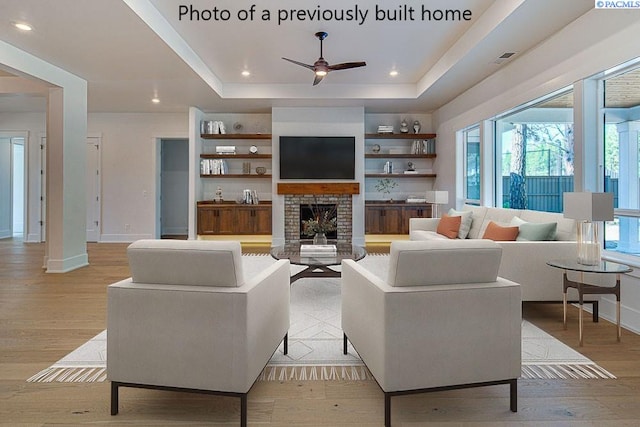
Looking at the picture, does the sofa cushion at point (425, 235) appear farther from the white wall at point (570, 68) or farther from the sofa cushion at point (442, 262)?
the sofa cushion at point (442, 262)

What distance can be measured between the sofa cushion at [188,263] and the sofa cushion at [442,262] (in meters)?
0.72

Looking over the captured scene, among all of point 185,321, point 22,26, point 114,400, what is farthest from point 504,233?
point 22,26

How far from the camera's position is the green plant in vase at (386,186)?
327 inches

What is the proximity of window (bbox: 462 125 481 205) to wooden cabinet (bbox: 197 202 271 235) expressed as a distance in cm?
368

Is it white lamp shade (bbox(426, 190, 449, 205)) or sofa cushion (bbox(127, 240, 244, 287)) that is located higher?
white lamp shade (bbox(426, 190, 449, 205))

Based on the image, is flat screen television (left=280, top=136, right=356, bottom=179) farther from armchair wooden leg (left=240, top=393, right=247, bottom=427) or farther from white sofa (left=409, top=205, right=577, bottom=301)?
armchair wooden leg (left=240, top=393, right=247, bottom=427)

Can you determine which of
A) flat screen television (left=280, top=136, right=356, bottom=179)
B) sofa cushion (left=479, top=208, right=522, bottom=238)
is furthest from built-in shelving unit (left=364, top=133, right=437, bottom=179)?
sofa cushion (left=479, top=208, right=522, bottom=238)

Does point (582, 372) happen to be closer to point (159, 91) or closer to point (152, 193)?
point (159, 91)

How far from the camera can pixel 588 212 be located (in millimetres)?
2857

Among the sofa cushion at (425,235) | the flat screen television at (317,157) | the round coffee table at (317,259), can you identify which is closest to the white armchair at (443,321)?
the round coffee table at (317,259)

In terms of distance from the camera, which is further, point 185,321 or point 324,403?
point 324,403

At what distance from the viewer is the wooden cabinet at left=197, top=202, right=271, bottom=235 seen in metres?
7.77

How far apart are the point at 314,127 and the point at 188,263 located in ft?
20.5

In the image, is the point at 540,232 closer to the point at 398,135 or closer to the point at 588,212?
the point at 588,212
